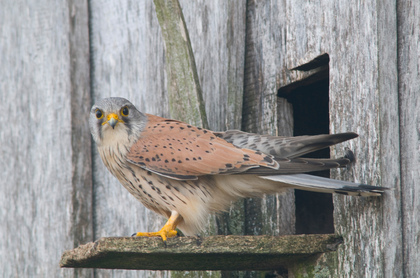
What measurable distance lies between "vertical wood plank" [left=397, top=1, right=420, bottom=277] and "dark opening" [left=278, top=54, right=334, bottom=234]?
52cm

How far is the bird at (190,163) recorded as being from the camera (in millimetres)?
3055

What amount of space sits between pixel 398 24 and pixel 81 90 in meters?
2.01

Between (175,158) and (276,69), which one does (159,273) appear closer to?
(175,158)

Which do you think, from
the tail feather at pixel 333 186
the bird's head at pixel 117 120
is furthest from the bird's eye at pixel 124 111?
the tail feather at pixel 333 186

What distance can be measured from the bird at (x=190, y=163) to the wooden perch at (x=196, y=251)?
0.23 m

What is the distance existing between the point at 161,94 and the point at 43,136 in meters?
0.82

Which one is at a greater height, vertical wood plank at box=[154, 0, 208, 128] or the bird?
vertical wood plank at box=[154, 0, 208, 128]

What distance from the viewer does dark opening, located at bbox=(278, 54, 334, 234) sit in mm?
3441

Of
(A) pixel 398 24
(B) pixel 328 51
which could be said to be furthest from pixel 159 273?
(A) pixel 398 24

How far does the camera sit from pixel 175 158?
3.17 m

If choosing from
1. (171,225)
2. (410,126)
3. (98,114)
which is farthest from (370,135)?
(98,114)

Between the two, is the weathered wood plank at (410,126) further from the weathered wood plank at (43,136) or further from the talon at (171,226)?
the weathered wood plank at (43,136)

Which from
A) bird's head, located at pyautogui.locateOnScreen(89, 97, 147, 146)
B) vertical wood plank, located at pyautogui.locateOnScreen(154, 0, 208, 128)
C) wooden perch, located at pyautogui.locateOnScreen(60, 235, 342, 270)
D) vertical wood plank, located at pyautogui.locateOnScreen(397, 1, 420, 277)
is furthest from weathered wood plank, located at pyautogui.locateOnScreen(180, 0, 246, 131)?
vertical wood plank, located at pyautogui.locateOnScreen(397, 1, 420, 277)

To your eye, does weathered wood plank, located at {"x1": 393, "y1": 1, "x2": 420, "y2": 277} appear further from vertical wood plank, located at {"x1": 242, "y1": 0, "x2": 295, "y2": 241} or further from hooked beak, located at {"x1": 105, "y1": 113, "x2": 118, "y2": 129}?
hooked beak, located at {"x1": 105, "y1": 113, "x2": 118, "y2": 129}
